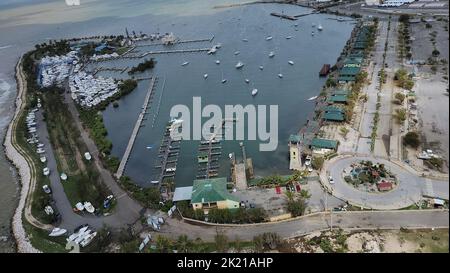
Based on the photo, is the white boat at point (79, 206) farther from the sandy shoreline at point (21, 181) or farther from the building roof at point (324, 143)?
the building roof at point (324, 143)

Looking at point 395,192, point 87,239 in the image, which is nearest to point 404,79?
point 395,192

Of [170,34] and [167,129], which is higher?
[170,34]

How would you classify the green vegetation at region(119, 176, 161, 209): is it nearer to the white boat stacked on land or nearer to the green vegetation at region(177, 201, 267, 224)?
the green vegetation at region(177, 201, 267, 224)

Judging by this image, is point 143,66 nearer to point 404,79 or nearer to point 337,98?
point 337,98

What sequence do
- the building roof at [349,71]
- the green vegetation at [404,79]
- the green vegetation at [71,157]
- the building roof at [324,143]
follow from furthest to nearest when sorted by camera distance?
the building roof at [349,71] → the green vegetation at [404,79] → the building roof at [324,143] → the green vegetation at [71,157]

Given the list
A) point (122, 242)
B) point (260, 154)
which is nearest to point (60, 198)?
point (122, 242)

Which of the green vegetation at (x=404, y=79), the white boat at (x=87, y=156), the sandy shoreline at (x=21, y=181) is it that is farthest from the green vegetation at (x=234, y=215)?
the green vegetation at (x=404, y=79)

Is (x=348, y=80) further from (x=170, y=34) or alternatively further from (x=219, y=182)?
(x=170, y=34)

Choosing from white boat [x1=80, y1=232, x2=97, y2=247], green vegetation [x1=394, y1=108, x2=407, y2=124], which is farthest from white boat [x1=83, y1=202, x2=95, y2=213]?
green vegetation [x1=394, y1=108, x2=407, y2=124]
